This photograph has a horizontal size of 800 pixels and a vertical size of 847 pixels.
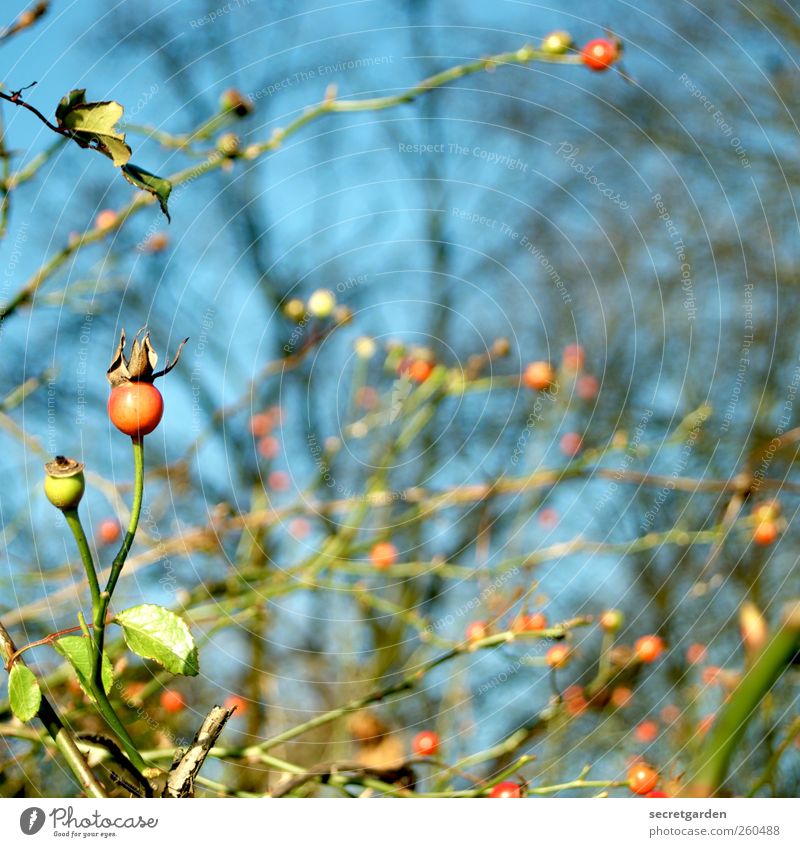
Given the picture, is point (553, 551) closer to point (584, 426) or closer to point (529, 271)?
point (584, 426)

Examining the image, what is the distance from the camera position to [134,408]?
370 millimetres

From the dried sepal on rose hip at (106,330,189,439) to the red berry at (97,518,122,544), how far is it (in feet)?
3.35

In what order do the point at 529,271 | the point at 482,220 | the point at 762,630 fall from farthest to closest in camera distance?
the point at 529,271 < the point at 482,220 < the point at 762,630

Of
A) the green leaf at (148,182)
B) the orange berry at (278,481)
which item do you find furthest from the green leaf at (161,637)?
the orange berry at (278,481)

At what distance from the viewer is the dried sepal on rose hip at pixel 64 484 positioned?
0.36 m

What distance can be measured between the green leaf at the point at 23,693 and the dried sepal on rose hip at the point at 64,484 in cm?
7

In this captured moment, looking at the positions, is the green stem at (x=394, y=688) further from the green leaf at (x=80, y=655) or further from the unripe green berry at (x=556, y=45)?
the unripe green berry at (x=556, y=45)

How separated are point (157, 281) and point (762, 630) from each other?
2.00 m

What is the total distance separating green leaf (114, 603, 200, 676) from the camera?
37 cm

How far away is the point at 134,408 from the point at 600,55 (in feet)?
3.01

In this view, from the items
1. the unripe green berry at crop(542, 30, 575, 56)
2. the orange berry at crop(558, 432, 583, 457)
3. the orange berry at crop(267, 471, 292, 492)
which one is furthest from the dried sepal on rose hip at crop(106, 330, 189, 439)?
the orange berry at crop(558, 432, 583, 457)

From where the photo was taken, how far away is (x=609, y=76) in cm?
279

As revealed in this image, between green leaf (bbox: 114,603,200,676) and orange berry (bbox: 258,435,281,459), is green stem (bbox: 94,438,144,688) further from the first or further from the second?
orange berry (bbox: 258,435,281,459)

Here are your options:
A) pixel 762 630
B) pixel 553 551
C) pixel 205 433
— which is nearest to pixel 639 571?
pixel 553 551
